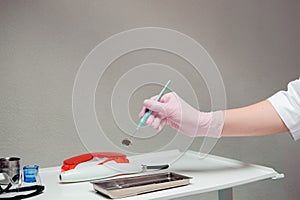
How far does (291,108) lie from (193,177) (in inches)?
14.4

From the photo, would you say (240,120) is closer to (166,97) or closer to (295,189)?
(166,97)

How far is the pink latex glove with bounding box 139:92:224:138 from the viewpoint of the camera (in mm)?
1144

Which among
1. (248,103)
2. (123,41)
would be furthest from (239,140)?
(123,41)

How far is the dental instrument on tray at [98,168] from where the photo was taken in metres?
1.08

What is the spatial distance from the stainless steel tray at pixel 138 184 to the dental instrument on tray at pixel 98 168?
0.09 metres

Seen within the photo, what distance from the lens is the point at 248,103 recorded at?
2131mm

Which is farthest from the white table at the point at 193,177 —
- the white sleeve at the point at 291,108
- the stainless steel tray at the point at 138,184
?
the white sleeve at the point at 291,108

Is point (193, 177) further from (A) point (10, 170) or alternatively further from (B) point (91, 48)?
(B) point (91, 48)

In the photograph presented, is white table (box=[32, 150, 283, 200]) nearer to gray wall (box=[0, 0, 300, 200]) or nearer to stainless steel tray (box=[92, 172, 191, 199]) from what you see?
stainless steel tray (box=[92, 172, 191, 199])

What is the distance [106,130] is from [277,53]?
1.30 metres

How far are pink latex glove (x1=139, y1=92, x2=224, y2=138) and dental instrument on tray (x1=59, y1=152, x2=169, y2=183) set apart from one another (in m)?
0.13

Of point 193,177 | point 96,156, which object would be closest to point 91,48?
point 96,156

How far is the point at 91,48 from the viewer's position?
165 centimetres

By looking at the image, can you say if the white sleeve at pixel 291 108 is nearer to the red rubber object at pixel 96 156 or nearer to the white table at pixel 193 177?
the white table at pixel 193 177
